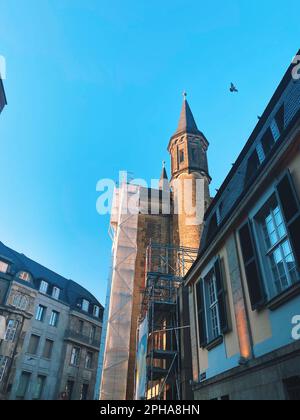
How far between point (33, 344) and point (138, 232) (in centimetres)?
1399

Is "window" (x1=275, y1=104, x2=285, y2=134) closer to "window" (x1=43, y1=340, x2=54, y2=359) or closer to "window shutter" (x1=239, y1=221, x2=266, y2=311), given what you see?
"window shutter" (x1=239, y1=221, x2=266, y2=311)

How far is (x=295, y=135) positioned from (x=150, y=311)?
37.4 feet

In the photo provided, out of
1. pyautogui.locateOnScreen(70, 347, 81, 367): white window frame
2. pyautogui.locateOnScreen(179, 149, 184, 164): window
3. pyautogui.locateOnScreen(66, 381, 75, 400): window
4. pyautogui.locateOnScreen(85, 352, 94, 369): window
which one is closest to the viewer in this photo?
pyautogui.locateOnScreen(179, 149, 184, 164): window

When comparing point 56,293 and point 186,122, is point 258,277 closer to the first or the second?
point 186,122

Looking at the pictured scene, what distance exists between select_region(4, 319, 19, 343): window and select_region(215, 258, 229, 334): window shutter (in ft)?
74.5

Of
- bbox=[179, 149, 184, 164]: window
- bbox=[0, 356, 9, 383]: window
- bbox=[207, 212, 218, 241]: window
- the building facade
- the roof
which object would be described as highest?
bbox=[179, 149, 184, 164]: window

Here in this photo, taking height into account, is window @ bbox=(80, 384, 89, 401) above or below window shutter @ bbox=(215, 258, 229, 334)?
above

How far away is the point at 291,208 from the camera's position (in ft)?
20.2

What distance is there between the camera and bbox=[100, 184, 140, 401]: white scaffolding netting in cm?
1734

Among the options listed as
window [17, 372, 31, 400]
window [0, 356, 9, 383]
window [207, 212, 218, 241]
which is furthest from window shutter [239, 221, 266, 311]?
window [17, 372, 31, 400]

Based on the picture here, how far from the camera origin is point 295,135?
6.11 metres

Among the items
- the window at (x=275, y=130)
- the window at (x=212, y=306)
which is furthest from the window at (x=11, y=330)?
the window at (x=275, y=130)

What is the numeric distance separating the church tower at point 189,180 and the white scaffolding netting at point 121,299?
3.29 m
